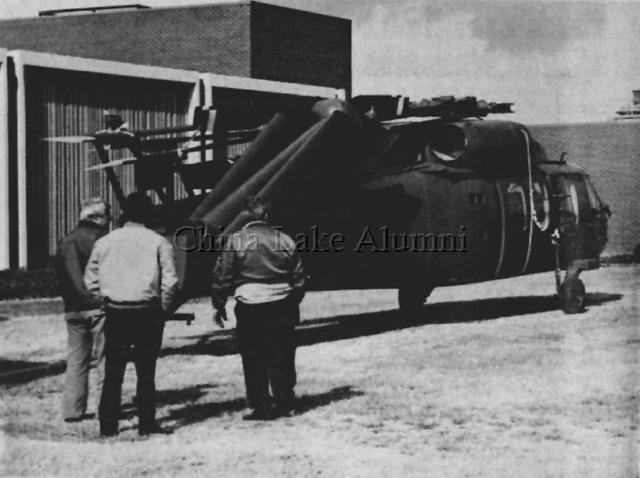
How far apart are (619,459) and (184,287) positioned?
710cm

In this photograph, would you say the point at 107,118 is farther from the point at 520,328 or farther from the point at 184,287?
the point at 520,328

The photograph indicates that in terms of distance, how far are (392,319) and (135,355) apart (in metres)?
9.45

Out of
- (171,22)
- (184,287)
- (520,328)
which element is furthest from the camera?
(171,22)

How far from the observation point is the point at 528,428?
9219 mm

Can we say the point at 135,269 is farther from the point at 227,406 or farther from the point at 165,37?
the point at 165,37

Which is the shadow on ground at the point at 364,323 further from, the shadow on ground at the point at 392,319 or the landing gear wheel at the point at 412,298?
the landing gear wheel at the point at 412,298

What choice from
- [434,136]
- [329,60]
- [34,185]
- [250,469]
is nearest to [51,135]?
[34,185]

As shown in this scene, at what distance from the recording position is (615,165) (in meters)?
43.9

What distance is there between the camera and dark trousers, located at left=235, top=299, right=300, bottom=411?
972 cm

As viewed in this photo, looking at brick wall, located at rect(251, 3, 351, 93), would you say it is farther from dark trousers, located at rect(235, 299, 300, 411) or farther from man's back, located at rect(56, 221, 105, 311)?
dark trousers, located at rect(235, 299, 300, 411)

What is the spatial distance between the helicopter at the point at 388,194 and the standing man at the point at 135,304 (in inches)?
163

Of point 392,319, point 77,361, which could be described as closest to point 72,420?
point 77,361

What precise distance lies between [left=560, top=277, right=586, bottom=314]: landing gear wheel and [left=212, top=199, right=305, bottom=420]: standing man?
8.77 m

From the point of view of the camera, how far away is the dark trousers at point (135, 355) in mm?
9102
